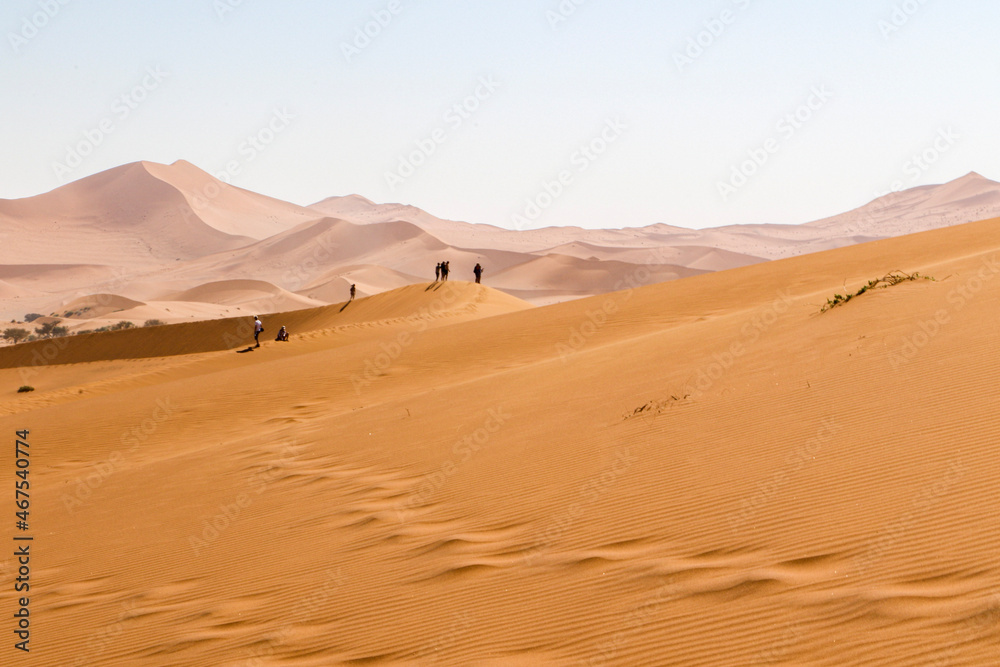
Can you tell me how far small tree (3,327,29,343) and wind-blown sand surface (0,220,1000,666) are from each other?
39.2 m

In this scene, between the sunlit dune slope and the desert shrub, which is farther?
the sunlit dune slope

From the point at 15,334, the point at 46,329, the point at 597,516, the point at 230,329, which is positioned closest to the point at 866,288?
the point at 597,516

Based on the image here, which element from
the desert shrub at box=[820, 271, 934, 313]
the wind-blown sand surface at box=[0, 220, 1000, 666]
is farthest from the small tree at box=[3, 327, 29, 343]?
the desert shrub at box=[820, 271, 934, 313]

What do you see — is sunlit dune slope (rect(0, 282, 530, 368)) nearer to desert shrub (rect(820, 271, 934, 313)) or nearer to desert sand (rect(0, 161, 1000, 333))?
desert sand (rect(0, 161, 1000, 333))

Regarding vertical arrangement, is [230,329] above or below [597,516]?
above

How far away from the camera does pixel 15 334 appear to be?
47781 millimetres

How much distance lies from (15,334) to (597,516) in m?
50.5

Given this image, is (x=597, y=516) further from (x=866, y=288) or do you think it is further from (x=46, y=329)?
(x=46, y=329)

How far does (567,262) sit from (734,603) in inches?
3901

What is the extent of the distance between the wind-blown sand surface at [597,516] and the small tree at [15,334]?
128ft

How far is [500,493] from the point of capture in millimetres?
7070

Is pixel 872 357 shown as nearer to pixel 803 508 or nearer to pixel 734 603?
pixel 803 508

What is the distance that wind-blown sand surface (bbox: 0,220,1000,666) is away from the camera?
420 centimetres

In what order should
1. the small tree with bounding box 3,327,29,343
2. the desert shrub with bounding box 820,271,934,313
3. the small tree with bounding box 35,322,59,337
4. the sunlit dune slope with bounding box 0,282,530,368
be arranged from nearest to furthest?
the desert shrub with bounding box 820,271,934,313 < the sunlit dune slope with bounding box 0,282,530,368 < the small tree with bounding box 3,327,29,343 < the small tree with bounding box 35,322,59,337
